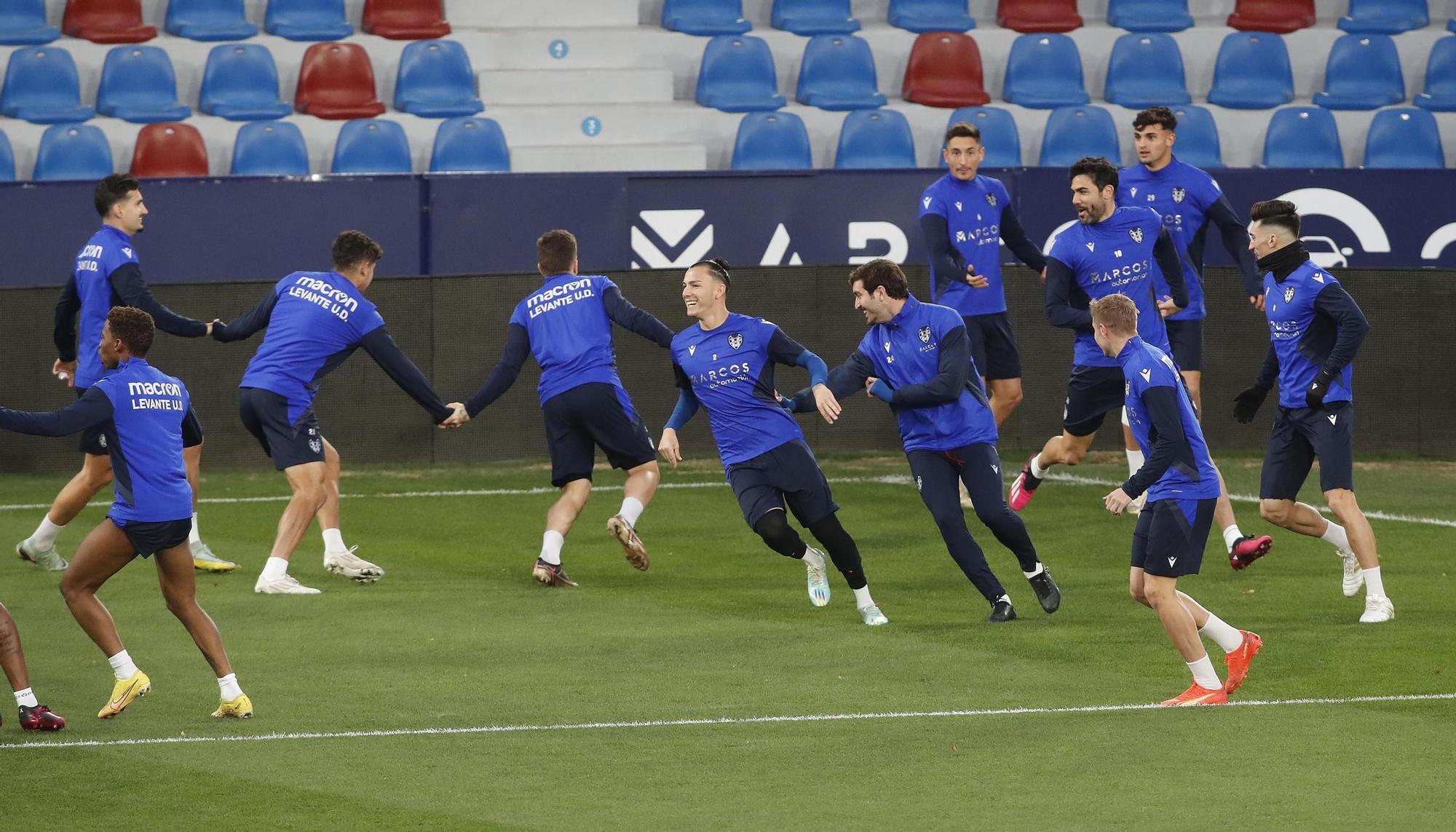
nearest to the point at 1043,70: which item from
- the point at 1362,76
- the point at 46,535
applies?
the point at 1362,76

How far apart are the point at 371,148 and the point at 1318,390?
435 inches

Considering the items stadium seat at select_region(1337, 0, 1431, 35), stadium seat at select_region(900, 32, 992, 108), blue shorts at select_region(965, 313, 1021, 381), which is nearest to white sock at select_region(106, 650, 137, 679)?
blue shorts at select_region(965, 313, 1021, 381)

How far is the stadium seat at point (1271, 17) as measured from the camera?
20.8 meters

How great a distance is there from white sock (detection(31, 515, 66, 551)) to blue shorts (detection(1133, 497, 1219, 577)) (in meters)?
6.74

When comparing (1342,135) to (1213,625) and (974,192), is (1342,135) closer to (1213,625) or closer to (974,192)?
(974,192)

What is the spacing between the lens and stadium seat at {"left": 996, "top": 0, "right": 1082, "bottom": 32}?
20.5 meters

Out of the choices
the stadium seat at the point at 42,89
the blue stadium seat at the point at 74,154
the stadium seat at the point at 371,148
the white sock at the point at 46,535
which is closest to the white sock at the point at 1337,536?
the white sock at the point at 46,535

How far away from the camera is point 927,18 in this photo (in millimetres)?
20484

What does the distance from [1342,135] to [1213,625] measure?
13.2m

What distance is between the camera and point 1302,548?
12383 millimetres

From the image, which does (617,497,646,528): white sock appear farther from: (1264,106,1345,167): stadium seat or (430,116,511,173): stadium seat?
(1264,106,1345,167): stadium seat

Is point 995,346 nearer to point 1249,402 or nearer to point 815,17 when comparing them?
point 1249,402

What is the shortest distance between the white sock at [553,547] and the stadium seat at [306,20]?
972cm

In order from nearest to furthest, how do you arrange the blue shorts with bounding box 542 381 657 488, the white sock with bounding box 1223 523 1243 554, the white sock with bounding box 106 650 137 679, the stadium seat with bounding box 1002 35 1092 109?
1. the white sock with bounding box 106 650 137 679
2. the white sock with bounding box 1223 523 1243 554
3. the blue shorts with bounding box 542 381 657 488
4. the stadium seat with bounding box 1002 35 1092 109
